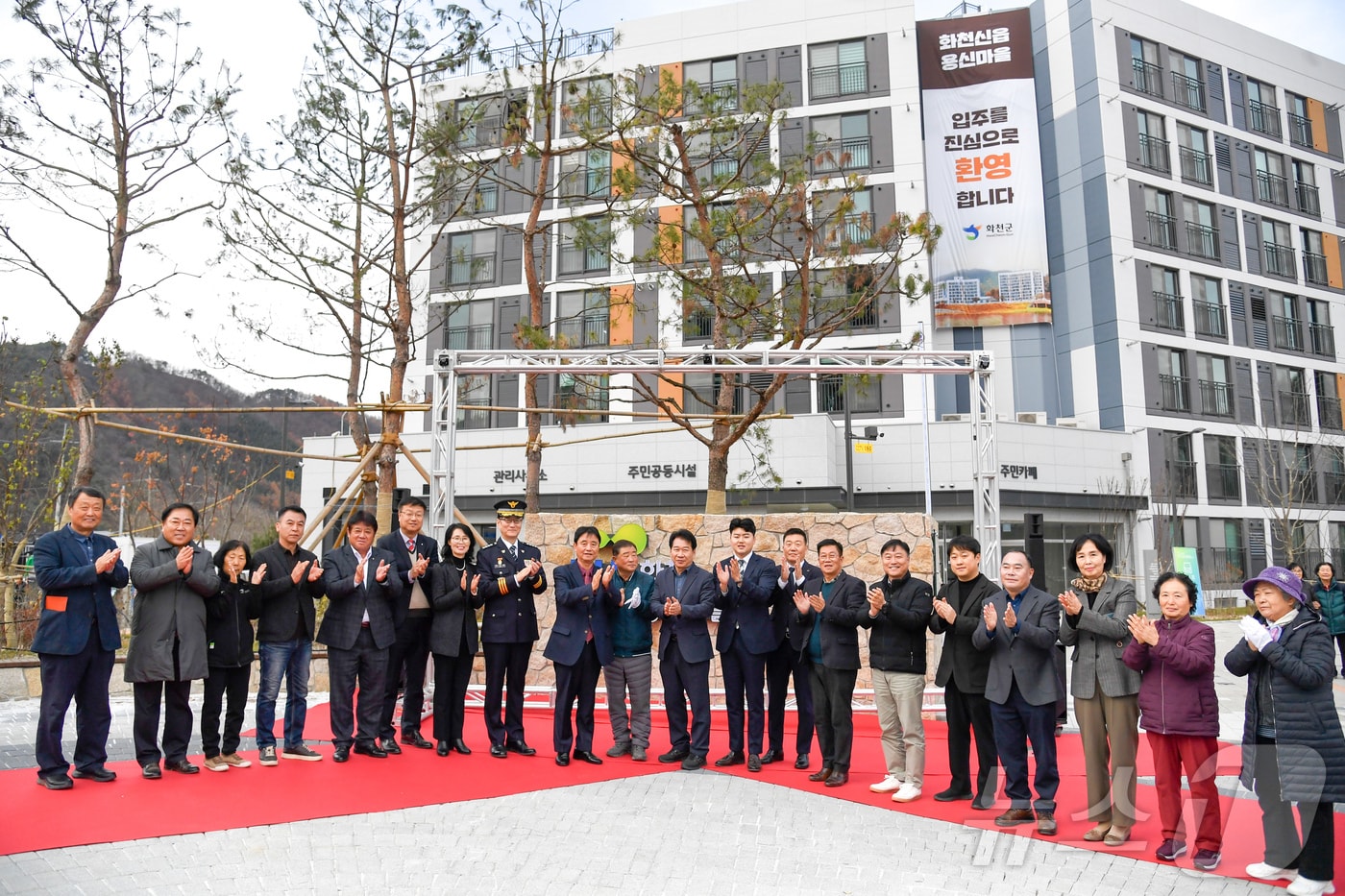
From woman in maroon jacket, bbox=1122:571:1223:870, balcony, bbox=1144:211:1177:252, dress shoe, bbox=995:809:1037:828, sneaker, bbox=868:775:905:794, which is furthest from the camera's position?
balcony, bbox=1144:211:1177:252

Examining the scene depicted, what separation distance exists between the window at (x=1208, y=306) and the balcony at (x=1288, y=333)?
2.12 m

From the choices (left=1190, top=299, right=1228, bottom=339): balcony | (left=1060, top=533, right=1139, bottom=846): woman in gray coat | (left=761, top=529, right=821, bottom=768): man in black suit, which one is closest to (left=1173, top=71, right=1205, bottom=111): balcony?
(left=1190, top=299, right=1228, bottom=339): balcony

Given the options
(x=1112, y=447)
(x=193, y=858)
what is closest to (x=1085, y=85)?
(x=1112, y=447)

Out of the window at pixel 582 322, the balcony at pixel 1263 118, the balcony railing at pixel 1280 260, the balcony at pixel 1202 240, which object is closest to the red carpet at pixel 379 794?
the window at pixel 582 322

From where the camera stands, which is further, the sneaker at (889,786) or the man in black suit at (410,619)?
the man in black suit at (410,619)

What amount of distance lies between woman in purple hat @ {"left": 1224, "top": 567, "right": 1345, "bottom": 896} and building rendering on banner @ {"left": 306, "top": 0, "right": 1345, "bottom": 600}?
17.5 meters

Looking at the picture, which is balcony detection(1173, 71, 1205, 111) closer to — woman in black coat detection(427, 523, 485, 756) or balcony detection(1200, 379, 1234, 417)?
balcony detection(1200, 379, 1234, 417)

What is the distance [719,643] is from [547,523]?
3.57 metres

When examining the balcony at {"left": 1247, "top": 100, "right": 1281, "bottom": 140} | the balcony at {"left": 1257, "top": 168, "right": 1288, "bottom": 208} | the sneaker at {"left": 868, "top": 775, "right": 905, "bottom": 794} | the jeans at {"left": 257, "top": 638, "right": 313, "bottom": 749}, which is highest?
the balcony at {"left": 1247, "top": 100, "right": 1281, "bottom": 140}

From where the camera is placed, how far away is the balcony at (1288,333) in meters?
26.3

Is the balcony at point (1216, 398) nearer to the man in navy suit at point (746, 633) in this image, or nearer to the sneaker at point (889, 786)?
the man in navy suit at point (746, 633)

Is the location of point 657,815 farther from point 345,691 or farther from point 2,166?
point 2,166

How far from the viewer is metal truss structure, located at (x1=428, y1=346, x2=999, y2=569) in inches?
310

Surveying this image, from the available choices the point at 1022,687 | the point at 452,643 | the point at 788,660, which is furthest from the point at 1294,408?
the point at 452,643
